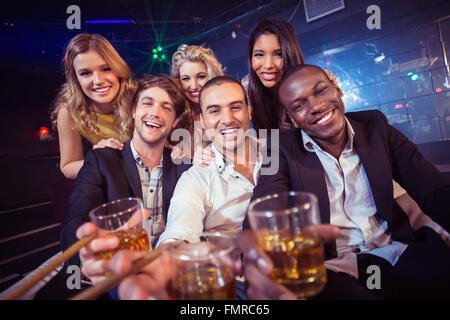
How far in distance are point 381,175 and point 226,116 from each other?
41.9 inches

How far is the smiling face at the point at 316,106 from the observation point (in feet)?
5.26

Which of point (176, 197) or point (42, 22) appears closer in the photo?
point (176, 197)

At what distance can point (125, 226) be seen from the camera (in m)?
1.00

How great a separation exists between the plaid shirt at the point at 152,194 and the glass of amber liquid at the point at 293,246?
4.43ft

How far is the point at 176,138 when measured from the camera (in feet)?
8.88

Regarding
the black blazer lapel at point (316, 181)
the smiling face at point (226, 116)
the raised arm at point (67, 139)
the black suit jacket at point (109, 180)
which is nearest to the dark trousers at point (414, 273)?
the black blazer lapel at point (316, 181)

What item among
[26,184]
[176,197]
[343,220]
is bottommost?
[343,220]

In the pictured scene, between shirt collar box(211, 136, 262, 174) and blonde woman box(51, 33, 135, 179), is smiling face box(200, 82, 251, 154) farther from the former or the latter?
blonde woman box(51, 33, 135, 179)

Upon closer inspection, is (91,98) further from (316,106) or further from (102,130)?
(316,106)

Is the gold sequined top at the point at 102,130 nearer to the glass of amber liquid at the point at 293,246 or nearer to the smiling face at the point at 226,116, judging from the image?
the smiling face at the point at 226,116

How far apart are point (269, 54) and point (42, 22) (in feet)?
17.6
